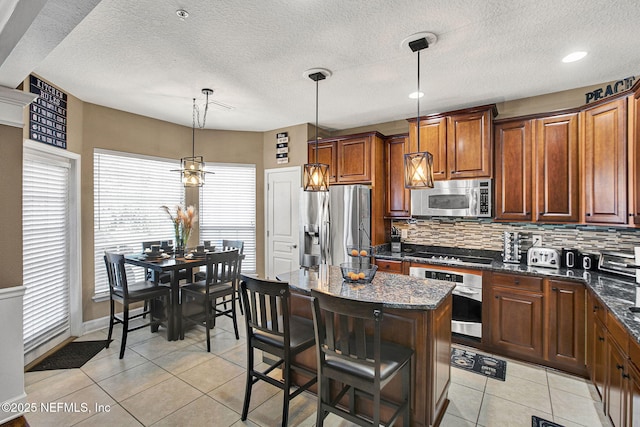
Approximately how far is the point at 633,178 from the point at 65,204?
5630mm

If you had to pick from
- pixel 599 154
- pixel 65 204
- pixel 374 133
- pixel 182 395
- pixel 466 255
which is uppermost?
pixel 374 133

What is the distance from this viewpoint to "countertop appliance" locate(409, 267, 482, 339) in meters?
3.34

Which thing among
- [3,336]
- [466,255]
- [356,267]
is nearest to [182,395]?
[3,336]

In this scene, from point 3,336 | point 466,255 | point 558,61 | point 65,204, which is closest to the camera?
point 3,336

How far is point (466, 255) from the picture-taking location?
396 cm

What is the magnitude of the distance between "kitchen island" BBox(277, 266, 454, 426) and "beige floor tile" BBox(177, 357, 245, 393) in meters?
1.19

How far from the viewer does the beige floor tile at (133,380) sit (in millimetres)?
2598

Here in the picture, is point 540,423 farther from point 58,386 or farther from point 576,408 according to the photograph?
point 58,386

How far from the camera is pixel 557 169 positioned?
3.20m

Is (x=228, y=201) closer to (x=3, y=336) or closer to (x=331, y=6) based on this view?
(x=3, y=336)

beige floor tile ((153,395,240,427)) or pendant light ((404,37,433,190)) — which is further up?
pendant light ((404,37,433,190))

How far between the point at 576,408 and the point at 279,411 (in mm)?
2296

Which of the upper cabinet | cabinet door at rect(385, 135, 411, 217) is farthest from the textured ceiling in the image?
cabinet door at rect(385, 135, 411, 217)

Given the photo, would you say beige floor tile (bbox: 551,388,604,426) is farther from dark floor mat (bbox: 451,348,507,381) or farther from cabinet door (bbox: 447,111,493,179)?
cabinet door (bbox: 447,111,493,179)
